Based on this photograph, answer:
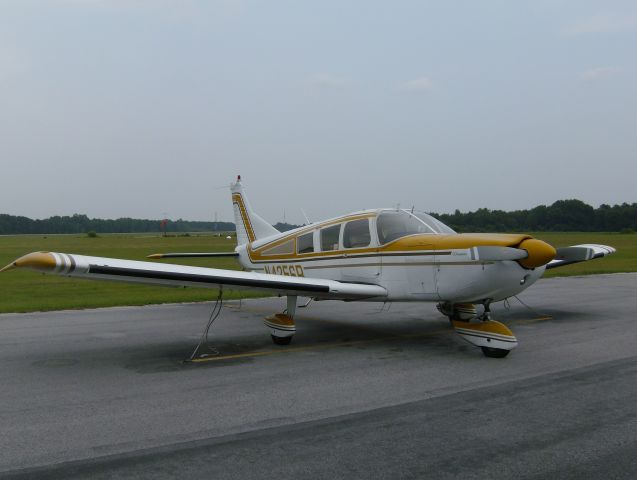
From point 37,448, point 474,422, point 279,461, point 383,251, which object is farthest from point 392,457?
point 383,251

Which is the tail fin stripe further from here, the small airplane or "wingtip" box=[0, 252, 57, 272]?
"wingtip" box=[0, 252, 57, 272]

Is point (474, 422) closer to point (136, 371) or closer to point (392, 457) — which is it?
point (392, 457)

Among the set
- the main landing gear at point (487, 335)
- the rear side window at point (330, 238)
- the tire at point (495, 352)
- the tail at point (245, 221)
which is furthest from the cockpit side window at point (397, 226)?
the tail at point (245, 221)

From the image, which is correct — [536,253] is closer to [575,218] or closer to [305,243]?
[305,243]

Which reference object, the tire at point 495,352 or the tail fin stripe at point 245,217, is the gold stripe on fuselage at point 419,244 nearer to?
the tire at point 495,352

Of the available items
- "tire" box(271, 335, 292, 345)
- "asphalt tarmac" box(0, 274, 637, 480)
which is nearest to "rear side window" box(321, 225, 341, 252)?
"asphalt tarmac" box(0, 274, 637, 480)

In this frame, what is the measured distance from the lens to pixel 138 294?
56.4 ft

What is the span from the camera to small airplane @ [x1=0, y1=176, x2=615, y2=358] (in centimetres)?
735

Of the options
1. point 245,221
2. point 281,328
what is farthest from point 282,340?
point 245,221

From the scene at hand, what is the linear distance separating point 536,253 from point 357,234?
306 centimetres

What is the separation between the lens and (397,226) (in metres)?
9.27

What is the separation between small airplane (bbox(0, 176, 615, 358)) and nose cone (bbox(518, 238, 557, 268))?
1 centimetres

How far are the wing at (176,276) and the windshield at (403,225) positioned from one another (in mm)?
870

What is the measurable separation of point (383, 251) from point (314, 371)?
2.66 metres
